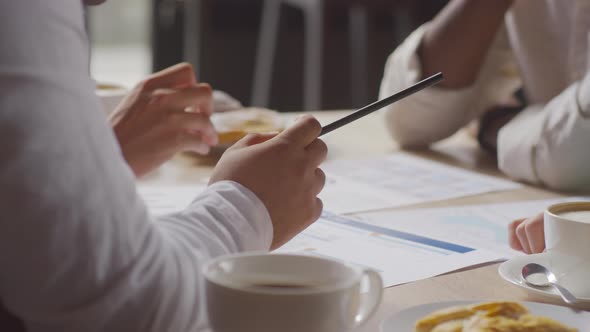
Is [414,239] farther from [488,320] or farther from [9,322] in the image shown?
[9,322]

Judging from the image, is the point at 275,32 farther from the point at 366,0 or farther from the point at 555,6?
the point at 555,6

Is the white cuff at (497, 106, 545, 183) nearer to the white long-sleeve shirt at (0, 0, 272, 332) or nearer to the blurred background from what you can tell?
the white long-sleeve shirt at (0, 0, 272, 332)

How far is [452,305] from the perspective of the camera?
0.60 m

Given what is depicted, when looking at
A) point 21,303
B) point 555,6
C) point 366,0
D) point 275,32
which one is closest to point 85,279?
point 21,303

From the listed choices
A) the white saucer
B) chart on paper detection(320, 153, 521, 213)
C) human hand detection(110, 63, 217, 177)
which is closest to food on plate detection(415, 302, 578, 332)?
the white saucer

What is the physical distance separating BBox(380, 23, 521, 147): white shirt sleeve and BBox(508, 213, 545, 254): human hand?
2.04 feet

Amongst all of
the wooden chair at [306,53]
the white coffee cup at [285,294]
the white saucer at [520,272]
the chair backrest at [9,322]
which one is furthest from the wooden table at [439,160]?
the wooden chair at [306,53]

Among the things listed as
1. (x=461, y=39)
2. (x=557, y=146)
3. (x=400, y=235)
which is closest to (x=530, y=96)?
(x=461, y=39)

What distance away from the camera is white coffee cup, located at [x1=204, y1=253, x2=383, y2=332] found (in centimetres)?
47

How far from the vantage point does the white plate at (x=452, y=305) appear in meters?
0.56

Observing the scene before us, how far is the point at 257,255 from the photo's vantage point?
0.51 meters

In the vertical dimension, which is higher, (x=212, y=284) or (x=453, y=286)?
(x=212, y=284)

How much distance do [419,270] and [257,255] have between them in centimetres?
29

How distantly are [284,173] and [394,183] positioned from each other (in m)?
0.57
